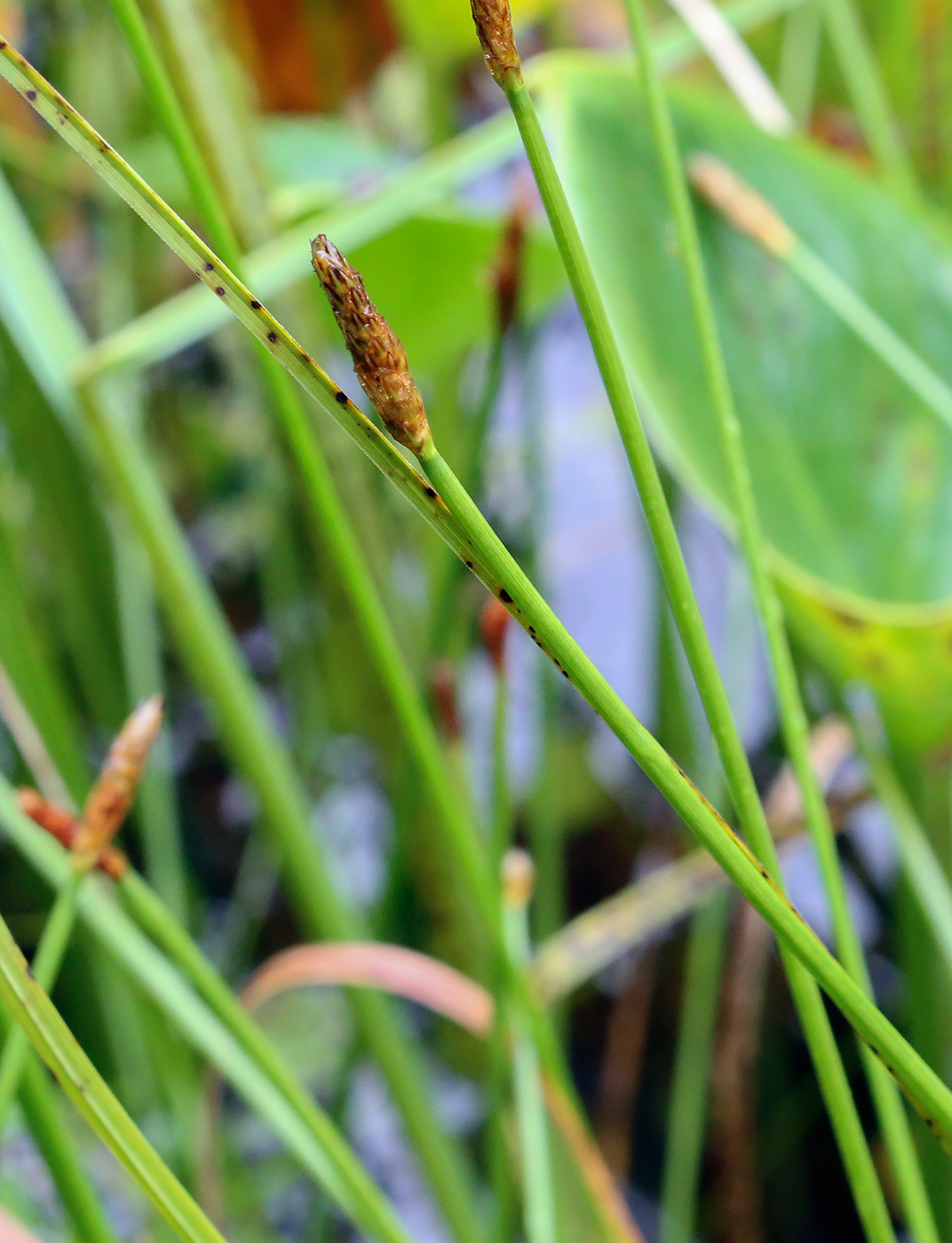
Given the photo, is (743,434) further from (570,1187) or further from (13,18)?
(13,18)

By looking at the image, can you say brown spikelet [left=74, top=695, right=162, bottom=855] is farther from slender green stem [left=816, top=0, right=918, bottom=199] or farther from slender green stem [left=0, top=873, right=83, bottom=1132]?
slender green stem [left=816, top=0, right=918, bottom=199]


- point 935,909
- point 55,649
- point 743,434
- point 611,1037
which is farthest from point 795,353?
point 55,649

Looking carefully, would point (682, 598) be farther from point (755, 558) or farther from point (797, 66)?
point (797, 66)

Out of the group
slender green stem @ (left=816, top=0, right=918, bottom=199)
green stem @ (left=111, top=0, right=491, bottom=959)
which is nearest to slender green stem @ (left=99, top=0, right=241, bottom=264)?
green stem @ (left=111, top=0, right=491, bottom=959)

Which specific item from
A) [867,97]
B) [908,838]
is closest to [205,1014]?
[908,838]

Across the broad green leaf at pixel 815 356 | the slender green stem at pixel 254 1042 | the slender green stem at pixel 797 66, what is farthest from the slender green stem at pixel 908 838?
the slender green stem at pixel 797 66

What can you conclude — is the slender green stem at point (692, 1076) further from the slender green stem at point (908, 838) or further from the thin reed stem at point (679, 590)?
the thin reed stem at point (679, 590)
